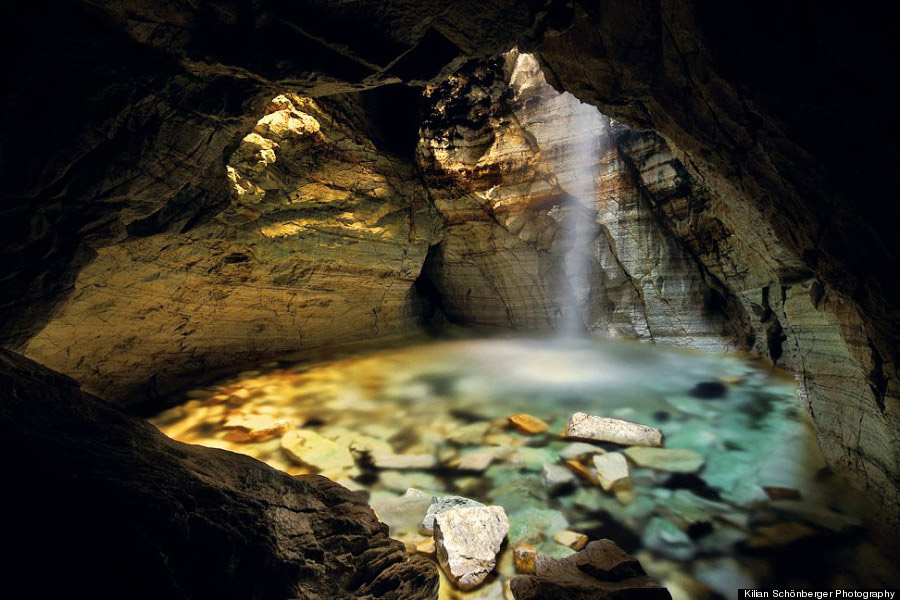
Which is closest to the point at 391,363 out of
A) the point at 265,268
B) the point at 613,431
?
the point at 265,268

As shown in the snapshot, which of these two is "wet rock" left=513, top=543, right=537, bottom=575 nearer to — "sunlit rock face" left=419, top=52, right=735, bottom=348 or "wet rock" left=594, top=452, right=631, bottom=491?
"wet rock" left=594, top=452, right=631, bottom=491

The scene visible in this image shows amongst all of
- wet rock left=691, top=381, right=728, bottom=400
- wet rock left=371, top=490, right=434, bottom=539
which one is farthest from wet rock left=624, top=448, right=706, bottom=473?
wet rock left=371, top=490, right=434, bottom=539

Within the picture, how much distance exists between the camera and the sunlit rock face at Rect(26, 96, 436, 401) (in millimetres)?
5195

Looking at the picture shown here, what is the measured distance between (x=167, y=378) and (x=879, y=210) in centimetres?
778

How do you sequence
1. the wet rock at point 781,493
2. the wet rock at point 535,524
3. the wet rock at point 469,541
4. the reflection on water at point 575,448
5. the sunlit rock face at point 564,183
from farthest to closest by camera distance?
the sunlit rock face at point 564,183 < the wet rock at point 781,493 < the wet rock at point 535,524 < the reflection on water at point 575,448 < the wet rock at point 469,541

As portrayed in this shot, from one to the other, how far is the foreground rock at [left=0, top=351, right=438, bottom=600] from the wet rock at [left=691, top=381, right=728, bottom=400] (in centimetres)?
511

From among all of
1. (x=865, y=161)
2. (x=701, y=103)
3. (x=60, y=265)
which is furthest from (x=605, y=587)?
(x=60, y=265)

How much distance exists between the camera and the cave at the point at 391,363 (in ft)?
5.98

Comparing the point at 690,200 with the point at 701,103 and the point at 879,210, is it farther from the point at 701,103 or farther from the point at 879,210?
the point at 879,210

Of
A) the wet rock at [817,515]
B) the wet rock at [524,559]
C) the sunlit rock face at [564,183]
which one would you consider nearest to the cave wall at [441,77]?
the wet rock at [817,515]

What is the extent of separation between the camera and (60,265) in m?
2.39

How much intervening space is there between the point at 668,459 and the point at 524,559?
2.19 metres

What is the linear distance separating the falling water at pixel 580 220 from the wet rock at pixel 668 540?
636 cm

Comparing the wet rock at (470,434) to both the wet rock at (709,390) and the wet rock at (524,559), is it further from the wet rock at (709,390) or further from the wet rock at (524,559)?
the wet rock at (709,390)
